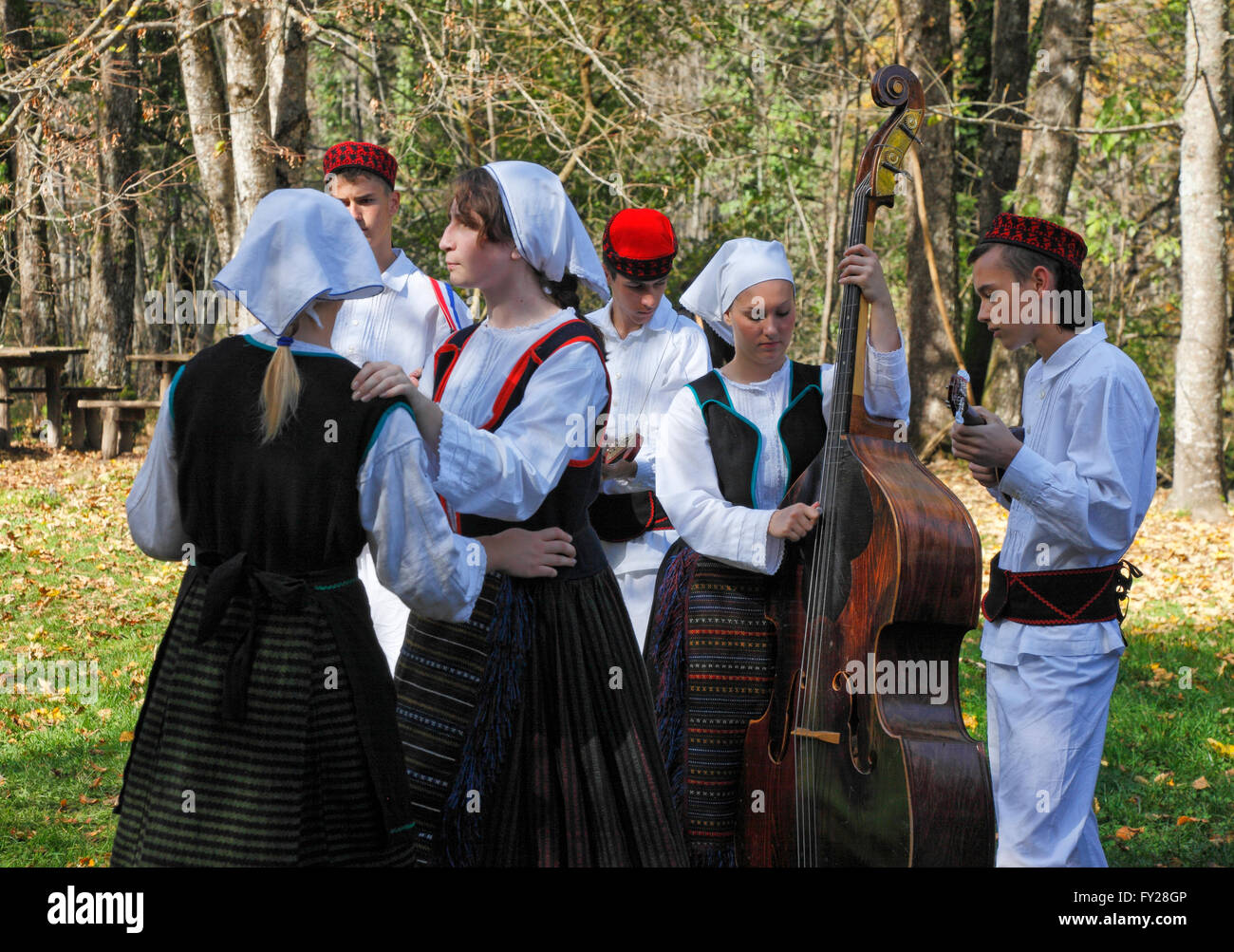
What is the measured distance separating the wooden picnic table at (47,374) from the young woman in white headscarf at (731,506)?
40.8 ft

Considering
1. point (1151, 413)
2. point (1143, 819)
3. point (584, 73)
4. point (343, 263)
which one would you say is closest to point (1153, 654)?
point (1143, 819)

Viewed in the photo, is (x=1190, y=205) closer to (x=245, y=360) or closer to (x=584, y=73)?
(x=584, y=73)

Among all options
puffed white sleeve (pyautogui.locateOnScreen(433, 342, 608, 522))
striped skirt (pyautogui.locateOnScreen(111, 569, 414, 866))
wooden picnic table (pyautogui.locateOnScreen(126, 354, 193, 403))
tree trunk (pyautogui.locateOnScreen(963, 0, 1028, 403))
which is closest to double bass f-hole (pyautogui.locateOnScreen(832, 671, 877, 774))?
puffed white sleeve (pyautogui.locateOnScreen(433, 342, 608, 522))

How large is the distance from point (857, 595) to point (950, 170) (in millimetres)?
12009

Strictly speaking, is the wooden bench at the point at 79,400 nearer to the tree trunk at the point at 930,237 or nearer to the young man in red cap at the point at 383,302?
the tree trunk at the point at 930,237

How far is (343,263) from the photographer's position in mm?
2553

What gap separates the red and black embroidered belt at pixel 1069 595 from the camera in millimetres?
3408

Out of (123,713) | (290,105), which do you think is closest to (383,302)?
(123,713)

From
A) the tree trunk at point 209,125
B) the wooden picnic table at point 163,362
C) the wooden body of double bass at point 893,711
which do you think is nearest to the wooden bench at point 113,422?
the wooden picnic table at point 163,362

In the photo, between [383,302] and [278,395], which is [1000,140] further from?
[278,395]

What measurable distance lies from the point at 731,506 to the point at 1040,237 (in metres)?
1.12

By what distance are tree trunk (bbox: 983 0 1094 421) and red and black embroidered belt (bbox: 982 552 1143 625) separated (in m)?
10.5

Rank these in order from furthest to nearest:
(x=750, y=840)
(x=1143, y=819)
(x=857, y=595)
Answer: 1. (x=1143, y=819)
2. (x=750, y=840)
3. (x=857, y=595)

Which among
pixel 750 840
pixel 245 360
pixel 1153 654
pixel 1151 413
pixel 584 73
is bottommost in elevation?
pixel 1153 654
